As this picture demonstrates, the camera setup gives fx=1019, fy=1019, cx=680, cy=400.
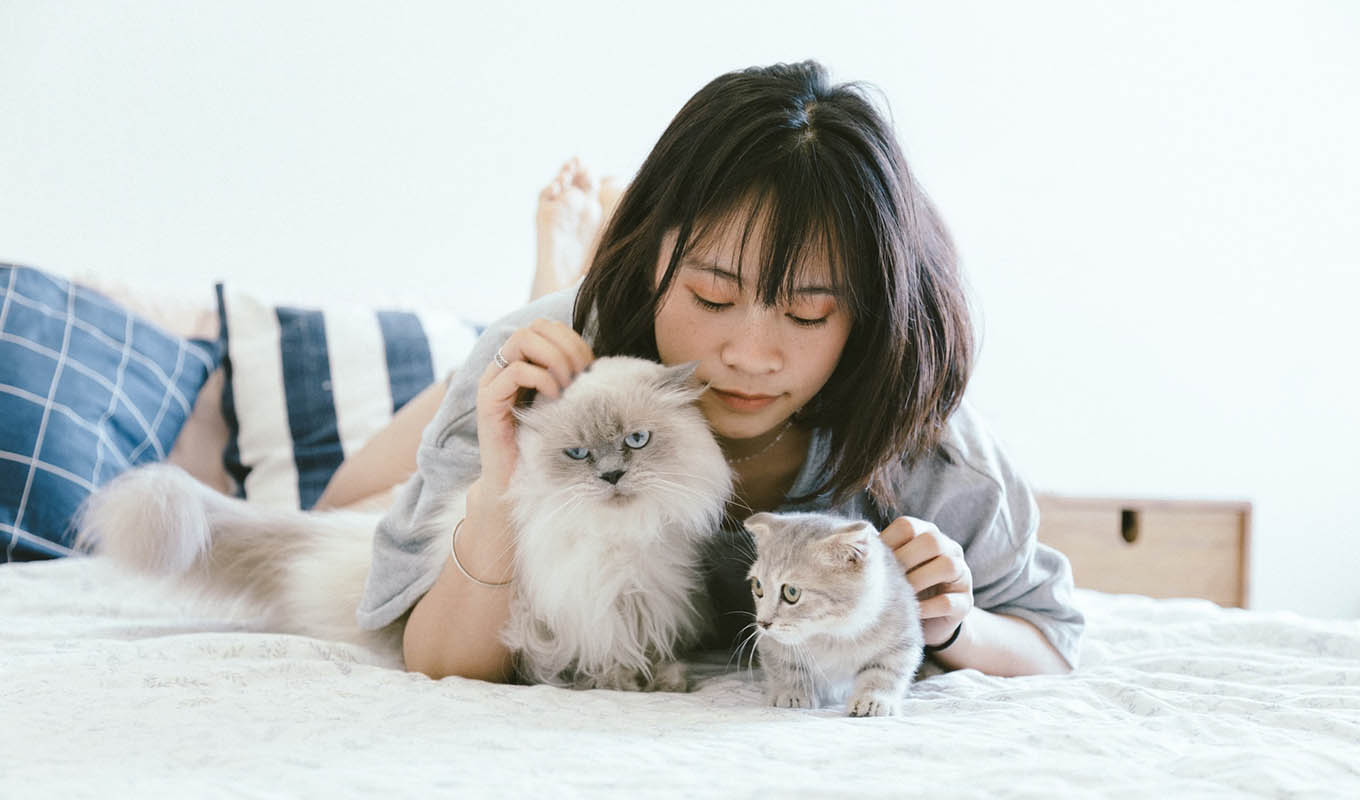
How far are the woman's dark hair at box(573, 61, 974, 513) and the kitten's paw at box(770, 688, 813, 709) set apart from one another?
13.1 inches

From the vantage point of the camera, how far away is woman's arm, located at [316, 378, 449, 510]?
2031 mm

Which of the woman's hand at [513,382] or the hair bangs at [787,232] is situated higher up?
the hair bangs at [787,232]

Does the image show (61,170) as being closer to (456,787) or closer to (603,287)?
(603,287)

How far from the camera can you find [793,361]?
50.6 inches

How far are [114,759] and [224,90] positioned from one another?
2354mm

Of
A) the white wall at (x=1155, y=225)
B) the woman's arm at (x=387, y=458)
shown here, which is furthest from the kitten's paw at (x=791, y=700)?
the white wall at (x=1155, y=225)

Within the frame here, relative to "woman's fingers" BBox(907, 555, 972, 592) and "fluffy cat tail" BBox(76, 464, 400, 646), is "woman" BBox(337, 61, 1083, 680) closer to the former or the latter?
"woman's fingers" BBox(907, 555, 972, 592)

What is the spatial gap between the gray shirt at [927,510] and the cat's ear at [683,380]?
1.03 ft

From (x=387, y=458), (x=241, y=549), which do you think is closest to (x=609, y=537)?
(x=241, y=549)

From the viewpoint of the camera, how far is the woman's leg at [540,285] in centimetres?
204

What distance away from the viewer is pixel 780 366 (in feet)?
4.18

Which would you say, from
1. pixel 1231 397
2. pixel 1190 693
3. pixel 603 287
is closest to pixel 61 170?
pixel 603 287

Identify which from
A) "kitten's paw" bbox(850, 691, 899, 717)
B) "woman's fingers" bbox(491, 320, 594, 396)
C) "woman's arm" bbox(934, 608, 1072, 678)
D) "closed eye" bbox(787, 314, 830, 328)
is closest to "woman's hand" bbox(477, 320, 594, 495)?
"woman's fingers" bbox(491, 320, 594, 396)

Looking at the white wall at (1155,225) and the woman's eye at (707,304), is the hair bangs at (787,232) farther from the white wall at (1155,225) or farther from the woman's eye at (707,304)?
the white wall at (1155,225)
